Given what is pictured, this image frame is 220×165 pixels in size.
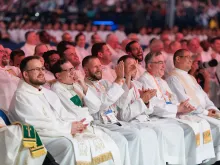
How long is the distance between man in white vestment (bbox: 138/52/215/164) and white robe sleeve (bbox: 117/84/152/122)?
0.29 m

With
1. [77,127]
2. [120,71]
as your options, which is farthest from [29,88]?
[120,71]

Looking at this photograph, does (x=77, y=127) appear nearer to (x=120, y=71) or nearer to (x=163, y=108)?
(x=120, y=71)

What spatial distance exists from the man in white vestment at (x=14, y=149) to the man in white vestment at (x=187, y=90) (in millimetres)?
3135

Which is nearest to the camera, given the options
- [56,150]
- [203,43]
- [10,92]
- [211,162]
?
[56,150]

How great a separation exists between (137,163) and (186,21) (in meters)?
16.8

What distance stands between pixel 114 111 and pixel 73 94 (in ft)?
2.58

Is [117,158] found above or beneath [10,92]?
beneath

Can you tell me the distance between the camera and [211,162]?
863cm

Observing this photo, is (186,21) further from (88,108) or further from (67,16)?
(88,108)

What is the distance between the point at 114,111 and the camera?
7844mm

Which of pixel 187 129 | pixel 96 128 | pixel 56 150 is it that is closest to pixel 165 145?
pixel 187 129

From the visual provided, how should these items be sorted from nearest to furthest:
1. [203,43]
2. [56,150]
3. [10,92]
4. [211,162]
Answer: [56,150] < [10,92] < [211,162] < [203,43]

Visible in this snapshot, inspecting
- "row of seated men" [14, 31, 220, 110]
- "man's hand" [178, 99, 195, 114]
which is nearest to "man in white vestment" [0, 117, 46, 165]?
"man's hand" [178, 99, 195, 114]

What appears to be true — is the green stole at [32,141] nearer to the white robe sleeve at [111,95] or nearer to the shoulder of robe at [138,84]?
the white robe sleeve at [111,95]
